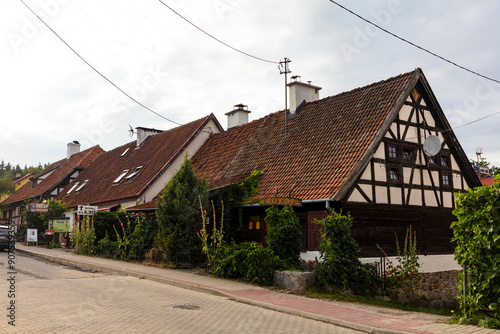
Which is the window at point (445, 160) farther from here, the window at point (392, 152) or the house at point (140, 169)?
the house at point (140, 169)

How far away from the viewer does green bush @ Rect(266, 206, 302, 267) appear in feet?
45.7

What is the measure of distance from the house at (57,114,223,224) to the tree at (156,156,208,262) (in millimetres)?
4535

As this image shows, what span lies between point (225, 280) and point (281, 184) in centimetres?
478

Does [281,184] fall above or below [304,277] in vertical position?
above

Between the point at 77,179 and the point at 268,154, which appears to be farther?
the point at 77,179

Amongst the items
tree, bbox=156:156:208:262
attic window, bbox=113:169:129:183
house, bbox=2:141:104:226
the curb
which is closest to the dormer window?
attic window, bbox=113:169:129:183

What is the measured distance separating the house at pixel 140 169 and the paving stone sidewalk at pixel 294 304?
20.3 feet

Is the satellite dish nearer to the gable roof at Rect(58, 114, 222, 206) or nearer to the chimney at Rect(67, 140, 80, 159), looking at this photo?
the gable roof at Rect(58, 114, 222, 206)

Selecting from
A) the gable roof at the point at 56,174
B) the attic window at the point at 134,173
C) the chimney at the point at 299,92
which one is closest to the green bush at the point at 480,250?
the chimney at the point at 299,92

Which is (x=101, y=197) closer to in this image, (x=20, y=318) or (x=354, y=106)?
(x=354, y=106)

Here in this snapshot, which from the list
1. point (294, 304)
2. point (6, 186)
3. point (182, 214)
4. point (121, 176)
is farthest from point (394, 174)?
point (6, 186)

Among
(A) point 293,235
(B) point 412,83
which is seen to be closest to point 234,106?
(B) point 412,83

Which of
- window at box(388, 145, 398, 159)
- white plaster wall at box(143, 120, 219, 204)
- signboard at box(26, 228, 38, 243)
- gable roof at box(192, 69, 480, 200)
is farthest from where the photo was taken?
signboard at box(26, 228, 38, 243)

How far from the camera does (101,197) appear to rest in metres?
28.6
